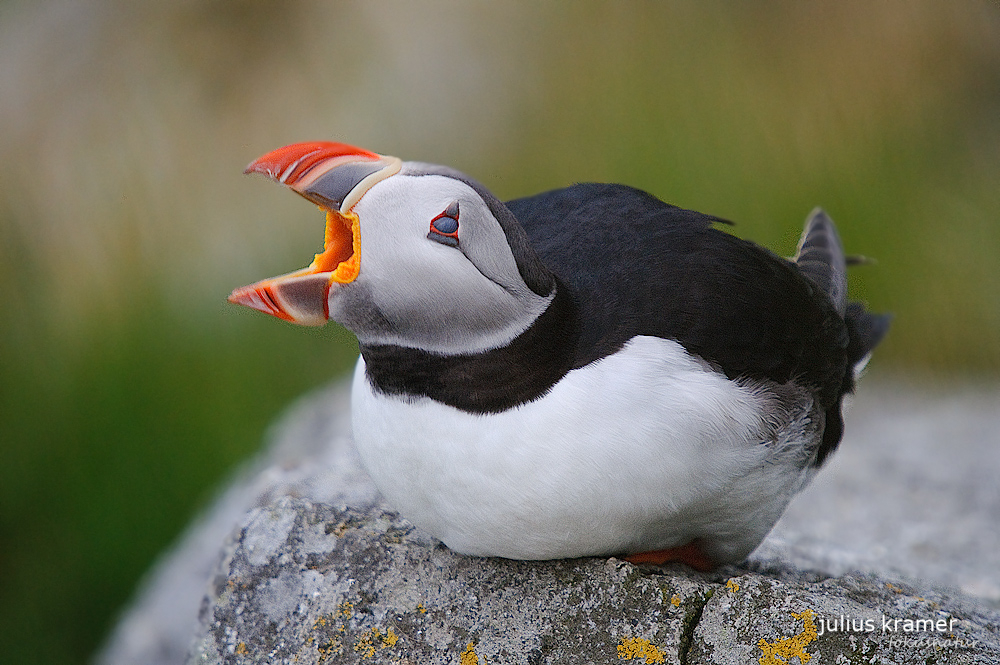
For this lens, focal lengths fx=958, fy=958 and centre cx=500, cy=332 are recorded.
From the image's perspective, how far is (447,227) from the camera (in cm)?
204

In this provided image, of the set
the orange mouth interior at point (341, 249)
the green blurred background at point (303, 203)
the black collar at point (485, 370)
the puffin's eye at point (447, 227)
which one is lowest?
the green blurred background at point (303, 203)

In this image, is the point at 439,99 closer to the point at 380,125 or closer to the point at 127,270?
the point at 380,125

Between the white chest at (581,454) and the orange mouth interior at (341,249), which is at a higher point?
the orange mouth interior at (341,249)

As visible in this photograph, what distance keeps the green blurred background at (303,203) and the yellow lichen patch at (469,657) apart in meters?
3.23

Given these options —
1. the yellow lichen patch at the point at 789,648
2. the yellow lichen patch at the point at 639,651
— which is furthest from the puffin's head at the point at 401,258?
the yellow lichen patch at the point at 789,648

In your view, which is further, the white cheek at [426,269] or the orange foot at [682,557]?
the orange foot at [682,557]

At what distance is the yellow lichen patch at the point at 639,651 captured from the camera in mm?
2258

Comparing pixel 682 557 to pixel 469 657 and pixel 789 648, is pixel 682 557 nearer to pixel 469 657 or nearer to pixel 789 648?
pixel 789 648

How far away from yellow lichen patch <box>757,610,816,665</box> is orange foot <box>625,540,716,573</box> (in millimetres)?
380

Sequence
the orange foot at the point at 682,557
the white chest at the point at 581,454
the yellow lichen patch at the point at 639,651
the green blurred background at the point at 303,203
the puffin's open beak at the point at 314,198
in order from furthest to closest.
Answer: the green blurred background at the point at 303,203, the orange foot at the point at 682,557, the yellow lichen patch at the point at 639,651, the white chest at the point at 581,454, the puffin's open beak at the point at 314,198

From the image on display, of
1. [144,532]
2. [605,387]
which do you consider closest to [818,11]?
[605,387]

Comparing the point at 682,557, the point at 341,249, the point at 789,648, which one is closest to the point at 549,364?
the point at 341,249

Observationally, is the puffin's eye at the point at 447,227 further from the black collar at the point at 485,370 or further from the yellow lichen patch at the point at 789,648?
the yellow lichen patch at the point at 789,648

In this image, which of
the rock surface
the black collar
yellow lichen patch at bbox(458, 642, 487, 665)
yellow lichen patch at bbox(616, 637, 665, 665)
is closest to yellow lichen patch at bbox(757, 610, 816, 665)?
the rock surface
